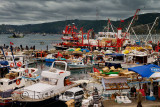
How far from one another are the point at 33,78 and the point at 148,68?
1661cm

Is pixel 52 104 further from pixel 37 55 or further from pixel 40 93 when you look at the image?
pixel 37 55

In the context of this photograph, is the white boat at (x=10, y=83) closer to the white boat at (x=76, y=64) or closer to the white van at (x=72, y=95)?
the white van at (x=72, y=95)

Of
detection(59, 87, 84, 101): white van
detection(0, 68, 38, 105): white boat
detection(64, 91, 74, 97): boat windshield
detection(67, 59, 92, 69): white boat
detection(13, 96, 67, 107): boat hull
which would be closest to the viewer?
detection(13, 96, 67, 107): boat hull

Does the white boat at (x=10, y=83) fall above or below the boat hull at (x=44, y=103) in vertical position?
above

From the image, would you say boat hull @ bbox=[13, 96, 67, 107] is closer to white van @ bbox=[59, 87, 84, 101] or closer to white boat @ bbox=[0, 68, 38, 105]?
white van @ bbox=[59, 87, 84, 101]

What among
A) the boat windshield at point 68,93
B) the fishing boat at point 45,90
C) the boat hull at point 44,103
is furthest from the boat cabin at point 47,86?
the boat windshield at point 68,93

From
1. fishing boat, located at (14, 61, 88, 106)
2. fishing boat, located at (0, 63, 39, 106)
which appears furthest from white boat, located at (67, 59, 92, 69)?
fishing boat, located at (14, 61, 88, 106)

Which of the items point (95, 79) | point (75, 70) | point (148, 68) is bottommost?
point (75, 70)

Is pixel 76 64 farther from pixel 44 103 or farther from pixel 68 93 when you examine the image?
pixel 44 103

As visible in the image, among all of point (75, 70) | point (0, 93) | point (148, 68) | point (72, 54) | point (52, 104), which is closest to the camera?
point (148, 68)

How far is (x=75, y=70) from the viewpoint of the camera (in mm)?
48969

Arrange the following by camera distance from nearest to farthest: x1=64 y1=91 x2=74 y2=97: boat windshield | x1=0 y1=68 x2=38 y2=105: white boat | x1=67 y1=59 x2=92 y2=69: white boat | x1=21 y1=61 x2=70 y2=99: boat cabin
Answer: x1=21 y1=61 x2=70 y2=99: boat cabin → x1=0 y1=68 x2=38 y2=105: white boat → x1=64 y1=91 x2=74 y2=97: boat windshield → x1=67 y1=59 x2=92 y2=69: white boat

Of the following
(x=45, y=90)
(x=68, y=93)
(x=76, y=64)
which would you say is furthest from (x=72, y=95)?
(x=76, y=64)

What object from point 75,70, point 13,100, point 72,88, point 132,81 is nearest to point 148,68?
point 132,81
